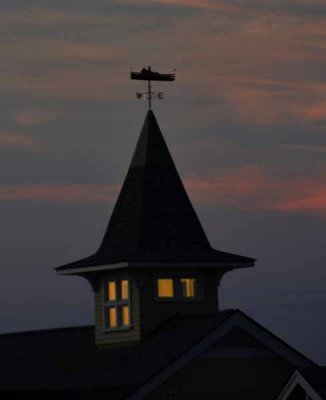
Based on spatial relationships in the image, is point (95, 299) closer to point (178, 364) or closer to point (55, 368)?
point (55, 368)

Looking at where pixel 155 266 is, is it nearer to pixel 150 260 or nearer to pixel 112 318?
pixel 150 260

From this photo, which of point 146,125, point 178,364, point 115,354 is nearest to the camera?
point 178,364

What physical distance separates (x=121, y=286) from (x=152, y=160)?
4713 mm

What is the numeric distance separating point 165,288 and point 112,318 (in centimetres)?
235

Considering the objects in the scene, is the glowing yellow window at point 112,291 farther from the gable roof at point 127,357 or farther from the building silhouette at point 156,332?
the gable roof at point 127,357

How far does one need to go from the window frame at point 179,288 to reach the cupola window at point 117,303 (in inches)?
41.9

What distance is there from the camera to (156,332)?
50562 millimetres

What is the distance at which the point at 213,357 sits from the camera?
4819 centimetres

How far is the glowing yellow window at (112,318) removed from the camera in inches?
2055

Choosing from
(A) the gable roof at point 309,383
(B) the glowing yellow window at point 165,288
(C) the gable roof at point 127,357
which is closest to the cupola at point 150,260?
(B) the glowing yellow window at point 165,288

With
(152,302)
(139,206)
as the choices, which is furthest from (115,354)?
(139,206)

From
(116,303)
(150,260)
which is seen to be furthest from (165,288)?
(116,303)

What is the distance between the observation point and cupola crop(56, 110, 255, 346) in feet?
167

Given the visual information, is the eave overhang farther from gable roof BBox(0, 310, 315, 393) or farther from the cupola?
gable roof BBox(0, 310, 315, 393)
